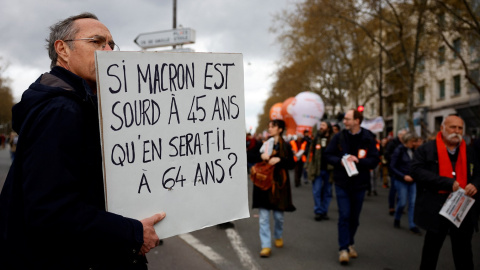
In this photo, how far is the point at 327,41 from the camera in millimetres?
27984

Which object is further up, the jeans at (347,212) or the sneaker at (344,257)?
the jeans at (347,212)

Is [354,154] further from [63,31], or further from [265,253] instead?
[63,31]

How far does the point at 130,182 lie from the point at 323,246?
4830mm

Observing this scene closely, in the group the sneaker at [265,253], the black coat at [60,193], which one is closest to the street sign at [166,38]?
the sneaker at [265,253]

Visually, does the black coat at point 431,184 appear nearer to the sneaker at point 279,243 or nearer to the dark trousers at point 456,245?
the dark trousers at point 456,245

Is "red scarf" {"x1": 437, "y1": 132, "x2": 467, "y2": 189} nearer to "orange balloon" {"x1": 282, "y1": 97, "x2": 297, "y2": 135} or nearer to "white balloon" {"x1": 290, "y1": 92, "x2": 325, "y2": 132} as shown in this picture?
"white balloon" {"x1": 290, "y1": 92, "x2": 325, "y2": 132}

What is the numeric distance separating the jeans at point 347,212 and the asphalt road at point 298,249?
0.31m

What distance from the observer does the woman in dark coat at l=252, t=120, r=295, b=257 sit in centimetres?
552

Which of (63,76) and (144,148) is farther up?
(63,76)

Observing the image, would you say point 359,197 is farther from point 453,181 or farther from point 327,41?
point 327,41

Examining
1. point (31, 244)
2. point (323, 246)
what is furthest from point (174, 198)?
point (323, 246)

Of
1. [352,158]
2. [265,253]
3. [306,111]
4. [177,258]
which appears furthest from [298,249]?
[306,111]

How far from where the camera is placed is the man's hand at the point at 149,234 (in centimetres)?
157

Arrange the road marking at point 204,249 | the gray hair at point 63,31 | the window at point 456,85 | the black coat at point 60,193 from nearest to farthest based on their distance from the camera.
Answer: the black coat at point 60,193 < the gray hair at point 63,31 < the road marking at point 204,249 < the window at point 456,85
